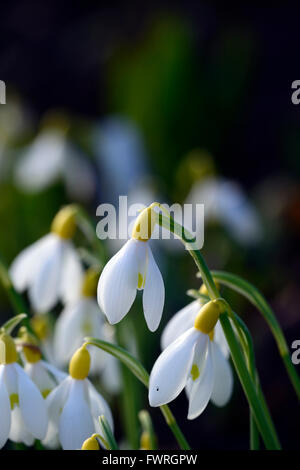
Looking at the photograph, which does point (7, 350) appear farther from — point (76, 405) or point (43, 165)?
point (43, 165)

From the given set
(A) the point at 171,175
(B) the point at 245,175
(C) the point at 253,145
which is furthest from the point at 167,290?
(C) the point at 253,145

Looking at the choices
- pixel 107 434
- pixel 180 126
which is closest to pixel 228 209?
pixel 180 126

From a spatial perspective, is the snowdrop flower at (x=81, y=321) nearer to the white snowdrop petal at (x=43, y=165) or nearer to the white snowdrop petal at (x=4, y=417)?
the white snowdrop petal at (x=4, y=417)

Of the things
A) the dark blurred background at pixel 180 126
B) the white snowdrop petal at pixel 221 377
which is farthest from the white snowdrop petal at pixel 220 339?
the dark blurred background at pixel 180 126

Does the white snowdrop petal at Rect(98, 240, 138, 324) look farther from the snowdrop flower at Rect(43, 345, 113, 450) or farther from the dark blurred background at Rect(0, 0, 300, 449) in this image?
the dark blurred background at Rect(0, 0, 300, 449)

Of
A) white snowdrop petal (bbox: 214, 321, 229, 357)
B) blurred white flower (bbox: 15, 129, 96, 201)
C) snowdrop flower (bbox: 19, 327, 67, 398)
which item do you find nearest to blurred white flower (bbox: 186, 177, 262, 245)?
blurred white flower (bbox: 15, 129, 96, 201)
